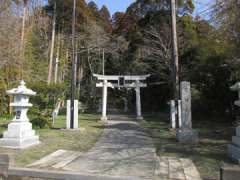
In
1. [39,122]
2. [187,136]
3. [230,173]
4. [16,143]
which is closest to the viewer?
[230,173]

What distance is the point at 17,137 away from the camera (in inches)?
244

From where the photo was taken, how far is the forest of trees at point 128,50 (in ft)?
35.4

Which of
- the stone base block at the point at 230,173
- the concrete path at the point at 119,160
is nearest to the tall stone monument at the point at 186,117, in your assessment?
the concrete path at the point at 119,160

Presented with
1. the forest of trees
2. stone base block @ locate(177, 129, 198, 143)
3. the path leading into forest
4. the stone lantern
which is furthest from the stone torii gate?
the path leading into forest

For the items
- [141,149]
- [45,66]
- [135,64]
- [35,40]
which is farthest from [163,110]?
[141,149]

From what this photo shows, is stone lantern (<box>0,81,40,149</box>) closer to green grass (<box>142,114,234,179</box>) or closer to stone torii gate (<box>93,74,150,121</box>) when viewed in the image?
green grass (<box>142,114,234,179</box>)

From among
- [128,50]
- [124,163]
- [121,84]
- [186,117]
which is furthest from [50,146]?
[128,50]

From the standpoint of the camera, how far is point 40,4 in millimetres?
19516

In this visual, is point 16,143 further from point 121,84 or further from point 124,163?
point 121,84

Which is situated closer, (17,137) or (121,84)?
(17,137)

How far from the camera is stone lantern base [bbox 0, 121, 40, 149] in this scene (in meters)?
6.09

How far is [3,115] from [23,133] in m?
9.17

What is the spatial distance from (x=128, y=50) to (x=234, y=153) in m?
19.4

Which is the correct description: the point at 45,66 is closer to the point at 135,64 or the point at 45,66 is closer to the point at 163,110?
the point at 135,64
